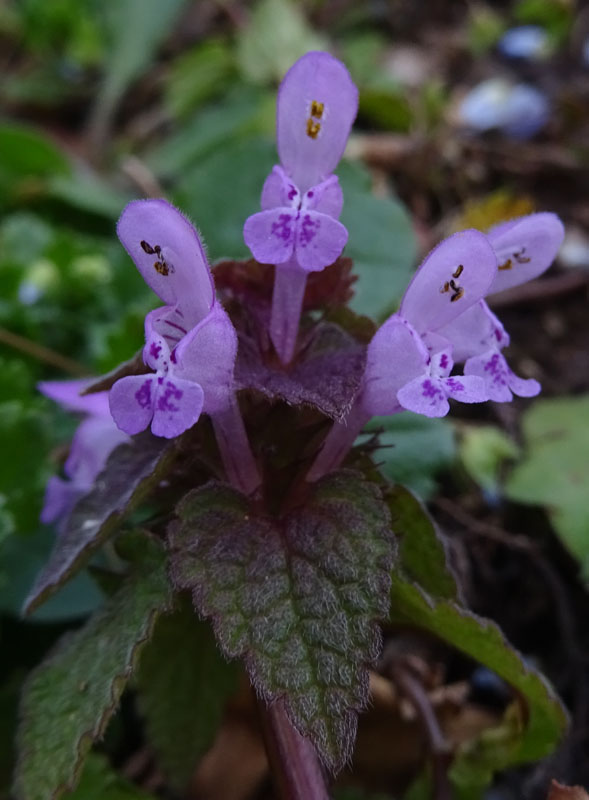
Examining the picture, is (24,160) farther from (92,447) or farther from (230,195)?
(92,447)

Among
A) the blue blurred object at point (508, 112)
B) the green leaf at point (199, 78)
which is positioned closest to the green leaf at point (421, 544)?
the blue blurred object at point (508, 112)

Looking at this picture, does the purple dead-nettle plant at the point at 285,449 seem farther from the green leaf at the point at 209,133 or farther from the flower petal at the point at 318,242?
the green leaf at the point at 209,133

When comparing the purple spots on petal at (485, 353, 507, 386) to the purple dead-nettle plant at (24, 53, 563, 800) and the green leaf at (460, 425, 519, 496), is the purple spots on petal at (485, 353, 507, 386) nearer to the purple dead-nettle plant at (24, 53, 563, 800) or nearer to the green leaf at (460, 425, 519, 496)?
the purple dead-nettle plant at (24, 53, 563, 800)

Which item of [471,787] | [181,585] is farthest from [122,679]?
[471,787]

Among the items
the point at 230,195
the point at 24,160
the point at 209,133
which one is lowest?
the point at 230,195

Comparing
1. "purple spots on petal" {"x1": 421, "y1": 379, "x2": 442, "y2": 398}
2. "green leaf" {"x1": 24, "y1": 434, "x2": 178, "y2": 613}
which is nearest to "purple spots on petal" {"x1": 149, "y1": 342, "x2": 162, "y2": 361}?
"green leaf" {"x1": 24, "y1": 434, "x2": 178, "y2": 613}

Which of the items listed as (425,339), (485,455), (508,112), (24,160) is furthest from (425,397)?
(508,112)
